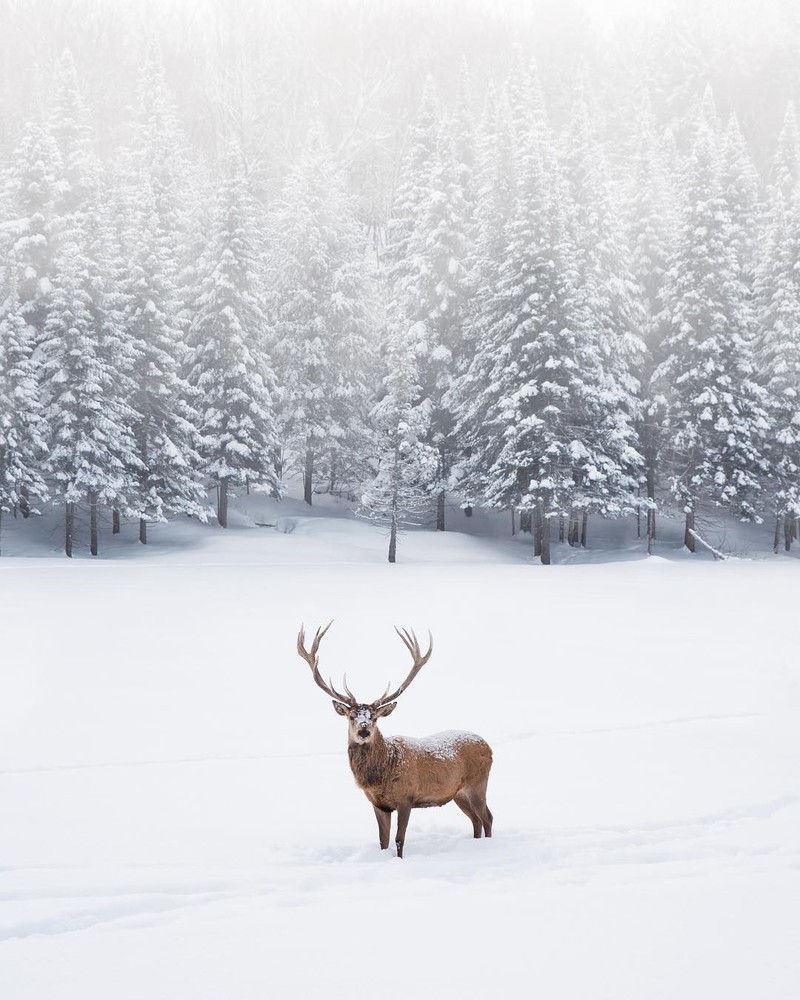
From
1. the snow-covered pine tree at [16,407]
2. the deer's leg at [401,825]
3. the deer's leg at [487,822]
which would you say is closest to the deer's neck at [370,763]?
the deer's leg at [401,825]

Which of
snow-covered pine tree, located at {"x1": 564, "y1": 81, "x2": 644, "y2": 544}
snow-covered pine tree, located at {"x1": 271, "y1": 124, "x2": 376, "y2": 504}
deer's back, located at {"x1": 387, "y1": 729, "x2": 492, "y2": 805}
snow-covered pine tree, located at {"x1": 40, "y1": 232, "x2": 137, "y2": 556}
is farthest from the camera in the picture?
snow-covered pine tree, located at {"x1": 271, "y1": 124, "x2": 376, "y2": 504}

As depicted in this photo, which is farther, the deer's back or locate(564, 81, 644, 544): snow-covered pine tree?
locate(564, 81, 644, 544): snow-covered pine tree

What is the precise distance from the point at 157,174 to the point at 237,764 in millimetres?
35143

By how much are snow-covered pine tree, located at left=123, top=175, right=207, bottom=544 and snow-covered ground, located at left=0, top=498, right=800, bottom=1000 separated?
14567 millimetres

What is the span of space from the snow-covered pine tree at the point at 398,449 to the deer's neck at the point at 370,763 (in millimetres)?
25220

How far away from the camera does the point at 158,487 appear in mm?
A: 34000

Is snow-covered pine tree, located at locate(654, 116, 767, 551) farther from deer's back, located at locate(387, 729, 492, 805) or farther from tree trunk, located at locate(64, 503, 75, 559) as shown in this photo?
deer's back, located at locate(387, 729, 492, 805)

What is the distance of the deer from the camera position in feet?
19.7

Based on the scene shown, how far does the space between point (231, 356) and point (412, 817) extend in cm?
3027

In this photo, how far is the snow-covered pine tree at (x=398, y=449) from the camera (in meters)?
31.6

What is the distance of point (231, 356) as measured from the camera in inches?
1395

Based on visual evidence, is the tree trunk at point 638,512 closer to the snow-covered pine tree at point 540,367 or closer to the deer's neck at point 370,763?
the snow-covered pine tree at point 540,367

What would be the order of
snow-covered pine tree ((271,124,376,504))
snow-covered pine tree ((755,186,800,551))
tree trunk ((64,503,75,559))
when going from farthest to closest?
snow-covered pine tree ((271,124,376,504)) → snow-covered pine tree ((755,186,800,551)) → tree trunk ((64,503,75,559))

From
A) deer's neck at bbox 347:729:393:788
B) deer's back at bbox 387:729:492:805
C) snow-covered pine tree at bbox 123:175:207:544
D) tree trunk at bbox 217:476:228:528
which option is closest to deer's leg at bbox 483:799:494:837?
deer's back at bbox 387:729:492:805
